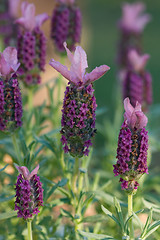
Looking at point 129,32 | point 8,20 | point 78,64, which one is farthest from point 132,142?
point 129,32

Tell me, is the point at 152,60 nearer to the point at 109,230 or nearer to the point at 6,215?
the point at 109,230

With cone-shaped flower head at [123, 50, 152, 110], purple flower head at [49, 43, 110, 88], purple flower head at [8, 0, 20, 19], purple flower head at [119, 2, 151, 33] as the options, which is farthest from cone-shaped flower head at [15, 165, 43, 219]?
purple flower head at [119, 2, 151, 33]

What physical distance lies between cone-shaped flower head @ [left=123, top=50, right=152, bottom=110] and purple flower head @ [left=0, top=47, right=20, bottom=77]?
2.91 ft

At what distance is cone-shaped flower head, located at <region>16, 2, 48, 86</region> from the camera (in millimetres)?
1765

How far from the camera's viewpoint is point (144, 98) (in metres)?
2.25

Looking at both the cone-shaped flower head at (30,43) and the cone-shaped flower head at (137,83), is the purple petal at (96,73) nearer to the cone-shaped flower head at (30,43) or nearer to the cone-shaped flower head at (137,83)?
the cone-shaped flower head at (30,43)

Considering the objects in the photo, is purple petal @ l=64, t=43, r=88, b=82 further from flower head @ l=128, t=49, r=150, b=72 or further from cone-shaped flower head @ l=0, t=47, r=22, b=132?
flower head @ l=128, t=49, r=150, b=72

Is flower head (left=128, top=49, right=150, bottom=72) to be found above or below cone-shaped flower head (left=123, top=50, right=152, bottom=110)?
above

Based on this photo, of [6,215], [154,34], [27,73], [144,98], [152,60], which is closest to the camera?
[6,215]

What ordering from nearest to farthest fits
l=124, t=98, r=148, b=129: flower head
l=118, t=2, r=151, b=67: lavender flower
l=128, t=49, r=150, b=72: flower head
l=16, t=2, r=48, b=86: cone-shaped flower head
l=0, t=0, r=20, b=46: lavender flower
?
l=124, t=98, r=148, b=129: flower head, l=16, t=2, r=48, b=86: cone-shaped flower head, l=128, t=49, r=150, b=72: flower head, l=0, t=0, r=20, b=46: lavender flower, l=118, t=2, r=151, b=67: lavender flower

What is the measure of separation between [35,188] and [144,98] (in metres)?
1.18

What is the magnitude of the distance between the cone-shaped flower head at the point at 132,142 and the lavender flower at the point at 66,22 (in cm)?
95

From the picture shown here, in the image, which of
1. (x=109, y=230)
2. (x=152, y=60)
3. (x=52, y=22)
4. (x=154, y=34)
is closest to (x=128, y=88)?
(x=52, y=22)

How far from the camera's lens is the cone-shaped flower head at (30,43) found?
69.5 inches
